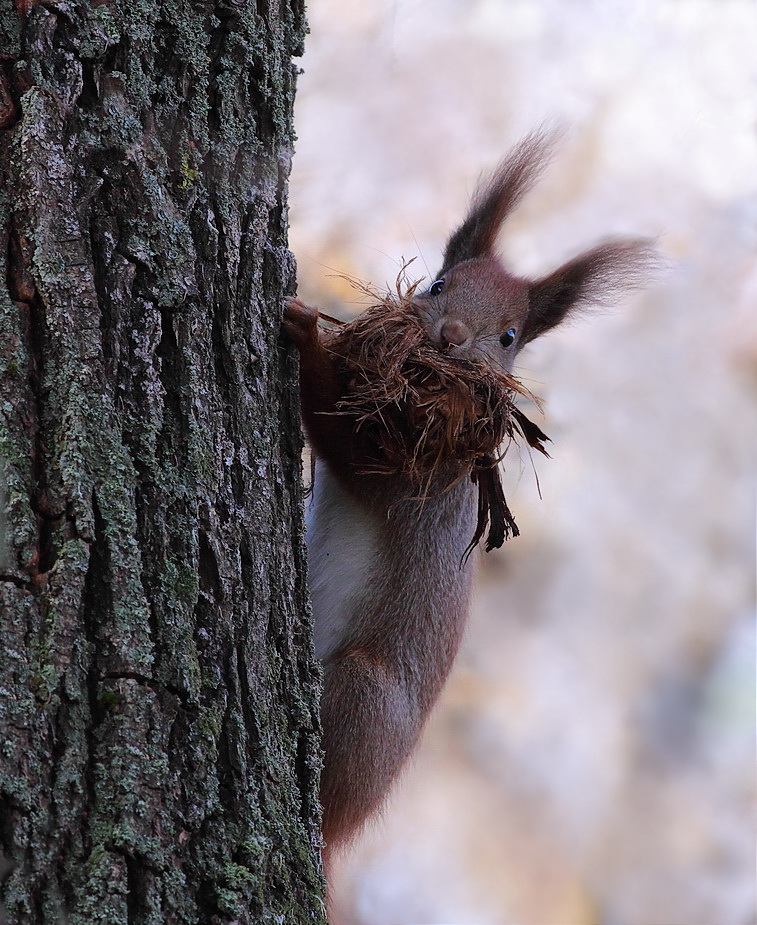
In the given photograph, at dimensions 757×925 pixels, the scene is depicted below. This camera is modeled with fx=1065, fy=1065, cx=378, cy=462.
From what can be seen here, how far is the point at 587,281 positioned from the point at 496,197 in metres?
0.29

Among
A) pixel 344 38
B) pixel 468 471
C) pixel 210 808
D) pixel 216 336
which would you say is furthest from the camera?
pixel 344 38

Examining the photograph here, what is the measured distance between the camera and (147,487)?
1.36 m

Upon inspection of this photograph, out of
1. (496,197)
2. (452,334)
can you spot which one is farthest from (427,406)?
(496,197)

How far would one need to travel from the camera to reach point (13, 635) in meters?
1.22

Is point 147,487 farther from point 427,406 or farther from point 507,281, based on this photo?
point 507,281

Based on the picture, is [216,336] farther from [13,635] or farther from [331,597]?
[331,597]

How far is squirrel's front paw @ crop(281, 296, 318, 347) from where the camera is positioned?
167 centimetres

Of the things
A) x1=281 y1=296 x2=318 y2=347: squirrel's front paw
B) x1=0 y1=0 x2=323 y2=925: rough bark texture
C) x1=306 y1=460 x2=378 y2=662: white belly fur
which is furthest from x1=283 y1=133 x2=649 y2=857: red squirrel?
x1=0 y1=0 x2=323 y2=925: rough bark texture

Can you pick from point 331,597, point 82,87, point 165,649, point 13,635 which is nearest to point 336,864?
point 331,597

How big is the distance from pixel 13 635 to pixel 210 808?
333 mm

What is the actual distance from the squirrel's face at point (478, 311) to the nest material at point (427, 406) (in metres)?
0.14

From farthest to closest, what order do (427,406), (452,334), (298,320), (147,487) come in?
(452,334), (427,406), (298,320), (147,487)

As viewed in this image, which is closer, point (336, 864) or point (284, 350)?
point (284, 350)

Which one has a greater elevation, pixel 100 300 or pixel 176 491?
pixel 100 300
